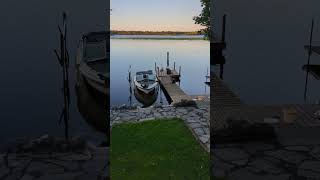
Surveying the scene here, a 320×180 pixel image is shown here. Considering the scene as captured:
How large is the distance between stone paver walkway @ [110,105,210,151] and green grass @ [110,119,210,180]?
193mm

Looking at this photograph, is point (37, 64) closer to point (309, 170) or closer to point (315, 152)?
point (309, 170)

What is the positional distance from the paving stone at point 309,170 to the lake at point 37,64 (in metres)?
2.44

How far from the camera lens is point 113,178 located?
526cm

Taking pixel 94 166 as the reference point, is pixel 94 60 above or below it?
above

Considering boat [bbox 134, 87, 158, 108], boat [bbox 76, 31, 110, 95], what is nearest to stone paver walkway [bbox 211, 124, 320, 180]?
boat [bbox 76, 31, 110, 95]

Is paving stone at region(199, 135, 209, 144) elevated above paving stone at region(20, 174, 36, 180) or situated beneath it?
situated beneath

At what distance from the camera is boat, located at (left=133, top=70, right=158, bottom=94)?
52.1 ft

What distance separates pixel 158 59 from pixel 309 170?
8.88 m

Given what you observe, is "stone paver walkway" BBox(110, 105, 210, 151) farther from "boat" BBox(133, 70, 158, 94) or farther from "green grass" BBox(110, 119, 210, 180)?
"boat" BBox(133, 70, 158, 94)

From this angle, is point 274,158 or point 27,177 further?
point 274,158

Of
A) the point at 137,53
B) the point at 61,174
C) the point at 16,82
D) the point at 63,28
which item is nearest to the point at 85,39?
the point at 63,28

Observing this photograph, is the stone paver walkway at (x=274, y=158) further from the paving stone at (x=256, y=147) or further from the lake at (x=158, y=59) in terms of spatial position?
the lake at (x=158, y=59)

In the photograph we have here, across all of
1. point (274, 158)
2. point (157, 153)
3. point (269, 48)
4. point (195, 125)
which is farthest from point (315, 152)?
point (195, 125)

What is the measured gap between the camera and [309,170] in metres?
4.57
